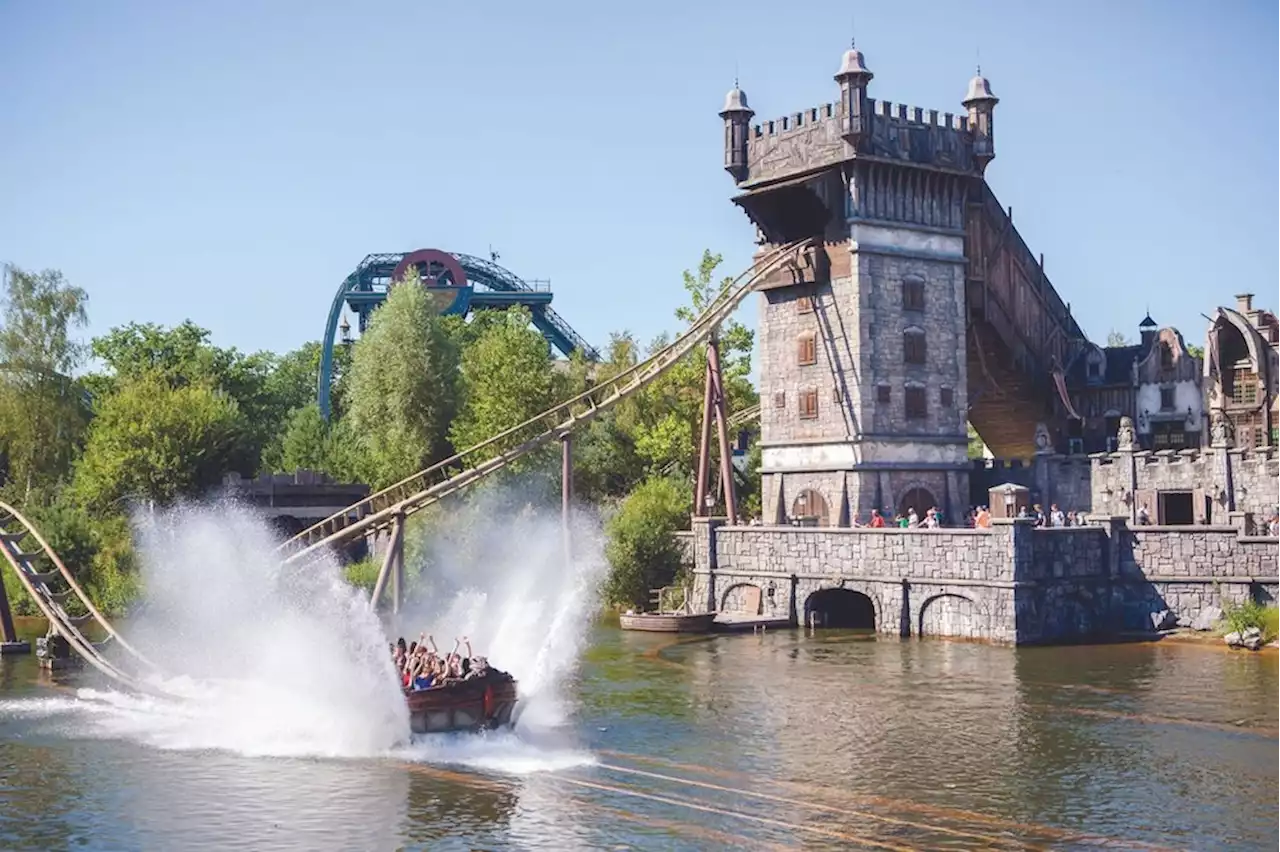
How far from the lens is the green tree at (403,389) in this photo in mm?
67125

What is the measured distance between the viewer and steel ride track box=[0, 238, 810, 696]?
37.4 m

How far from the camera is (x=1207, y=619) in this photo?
4116 cm

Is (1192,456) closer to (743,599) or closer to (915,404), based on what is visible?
(915,404)

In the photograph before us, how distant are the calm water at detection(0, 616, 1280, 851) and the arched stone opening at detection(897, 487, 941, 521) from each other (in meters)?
12.9

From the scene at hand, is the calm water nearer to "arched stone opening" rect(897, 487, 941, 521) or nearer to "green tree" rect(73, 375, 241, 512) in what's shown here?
"arched stone opening" rect(897, 487, 941, 521)

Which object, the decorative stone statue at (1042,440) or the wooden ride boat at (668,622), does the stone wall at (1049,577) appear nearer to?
the wooden ride boat at (668,622)

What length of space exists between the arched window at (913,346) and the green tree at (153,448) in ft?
97.1

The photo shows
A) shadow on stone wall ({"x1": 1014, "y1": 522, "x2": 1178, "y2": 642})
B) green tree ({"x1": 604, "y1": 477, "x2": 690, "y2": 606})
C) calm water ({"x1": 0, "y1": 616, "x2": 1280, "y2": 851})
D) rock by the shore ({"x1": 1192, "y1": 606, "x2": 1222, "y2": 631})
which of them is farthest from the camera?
green tree ({"x1": 604, "y1": 477, "x2": 690, "y2": 606})

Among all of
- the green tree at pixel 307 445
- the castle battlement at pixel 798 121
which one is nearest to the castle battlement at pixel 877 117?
the castle battlement at pixel 798 121

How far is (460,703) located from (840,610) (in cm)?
2270

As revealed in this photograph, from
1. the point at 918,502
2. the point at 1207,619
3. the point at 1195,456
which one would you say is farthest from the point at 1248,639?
the point at 918,502

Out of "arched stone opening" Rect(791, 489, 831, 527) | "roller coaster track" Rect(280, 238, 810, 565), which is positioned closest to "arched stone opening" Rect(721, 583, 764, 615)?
"arched stone opening" Rect(791, 489, 831, 527)

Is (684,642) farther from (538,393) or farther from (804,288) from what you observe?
(538,393)

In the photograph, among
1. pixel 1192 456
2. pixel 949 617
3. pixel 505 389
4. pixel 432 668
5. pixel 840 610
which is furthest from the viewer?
pixel 505 389
